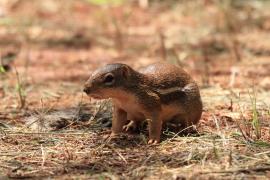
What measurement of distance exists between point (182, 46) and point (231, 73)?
1.98m

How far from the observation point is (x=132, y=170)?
3.52m

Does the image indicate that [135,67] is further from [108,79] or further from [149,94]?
[108,79]

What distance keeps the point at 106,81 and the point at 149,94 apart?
1.17ft

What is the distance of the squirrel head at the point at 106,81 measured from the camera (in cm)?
396

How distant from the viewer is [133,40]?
31.7 feet

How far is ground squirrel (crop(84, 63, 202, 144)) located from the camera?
13.1 feet

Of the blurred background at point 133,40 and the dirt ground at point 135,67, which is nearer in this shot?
the dirt ground at point 135,67

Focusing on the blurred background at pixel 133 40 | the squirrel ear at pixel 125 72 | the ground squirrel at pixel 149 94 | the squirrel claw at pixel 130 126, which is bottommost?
the squirrel claw at pixel 130 126

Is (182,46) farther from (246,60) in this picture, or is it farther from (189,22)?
(189,22)

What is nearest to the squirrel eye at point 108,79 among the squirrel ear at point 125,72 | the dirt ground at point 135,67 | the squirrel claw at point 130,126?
the squirrel ear at point 125,72

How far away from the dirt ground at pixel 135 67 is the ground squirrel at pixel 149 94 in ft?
0.45

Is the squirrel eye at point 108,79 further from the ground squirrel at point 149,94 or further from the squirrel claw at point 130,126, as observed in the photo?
the squirrel claw at point 130,126

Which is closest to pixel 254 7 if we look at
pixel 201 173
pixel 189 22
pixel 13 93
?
pixel 189 22

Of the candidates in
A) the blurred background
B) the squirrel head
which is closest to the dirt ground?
the blurred background
